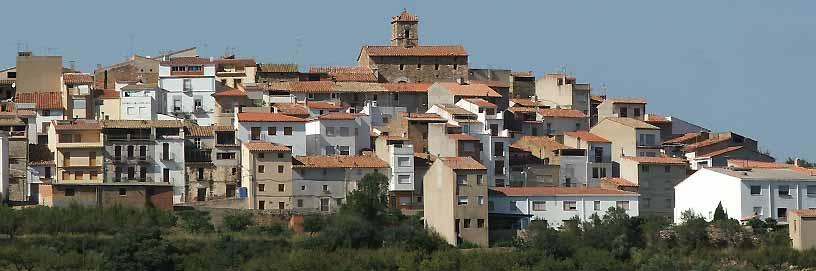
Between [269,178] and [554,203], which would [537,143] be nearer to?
[554,203]

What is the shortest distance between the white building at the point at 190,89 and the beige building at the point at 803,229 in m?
19.9

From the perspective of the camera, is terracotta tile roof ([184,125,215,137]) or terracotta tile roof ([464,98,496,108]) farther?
terracotta tile roof ([464,98,496,108])

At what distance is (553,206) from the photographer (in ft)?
226

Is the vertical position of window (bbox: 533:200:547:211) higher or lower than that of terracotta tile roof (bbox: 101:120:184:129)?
lower

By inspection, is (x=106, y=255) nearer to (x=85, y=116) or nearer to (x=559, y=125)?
(x=85, y=116)

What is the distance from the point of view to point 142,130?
70000 millimetres

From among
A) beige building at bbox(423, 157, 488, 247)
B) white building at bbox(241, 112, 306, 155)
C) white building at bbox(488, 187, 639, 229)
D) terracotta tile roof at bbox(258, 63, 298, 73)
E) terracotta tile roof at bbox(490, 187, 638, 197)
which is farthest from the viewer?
terracotta tile roof at bbox(258, 63, 298, 73)

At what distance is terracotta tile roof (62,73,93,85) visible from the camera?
7588cm

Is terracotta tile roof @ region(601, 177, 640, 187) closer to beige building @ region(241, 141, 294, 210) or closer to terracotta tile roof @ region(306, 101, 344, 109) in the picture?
terracotta tile roof @ region(306, 101, 344, 109)

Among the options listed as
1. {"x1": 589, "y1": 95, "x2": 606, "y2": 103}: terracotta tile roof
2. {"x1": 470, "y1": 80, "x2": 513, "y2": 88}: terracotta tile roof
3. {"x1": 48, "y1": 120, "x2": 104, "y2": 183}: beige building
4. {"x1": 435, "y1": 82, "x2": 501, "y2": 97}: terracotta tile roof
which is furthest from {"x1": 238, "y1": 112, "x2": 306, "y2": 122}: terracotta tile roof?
{"x1": 589, "y1": 95, "x2": 606, "y2": 103}: terracotta tile roof

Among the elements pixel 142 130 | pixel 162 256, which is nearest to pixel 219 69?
pixel 142 130

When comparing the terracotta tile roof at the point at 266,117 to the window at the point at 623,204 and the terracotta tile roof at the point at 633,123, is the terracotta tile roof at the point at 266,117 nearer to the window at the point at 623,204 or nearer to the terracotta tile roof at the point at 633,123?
the window at the point at 623,204

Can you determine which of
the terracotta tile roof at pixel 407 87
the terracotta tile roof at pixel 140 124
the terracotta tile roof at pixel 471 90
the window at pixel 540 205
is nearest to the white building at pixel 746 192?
→ the window at pixel 540 205

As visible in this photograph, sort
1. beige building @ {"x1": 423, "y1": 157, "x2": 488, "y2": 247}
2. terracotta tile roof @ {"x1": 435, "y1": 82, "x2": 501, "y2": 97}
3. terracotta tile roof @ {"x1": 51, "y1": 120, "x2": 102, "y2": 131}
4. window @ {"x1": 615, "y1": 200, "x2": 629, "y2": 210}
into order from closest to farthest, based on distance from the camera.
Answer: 1. beige building @ {"x1": 423, "y1": 157, "x2": 488, "y2": 247}
2. window @ {"x1": 615, "y1": 200, "x2": 629, "y2": 210}
3. terracotta tile roof @ {"x1": 51, "y1": 120, "x2": 102, "y2": 131}
4. terracotta tile roof @ {"x1": 435, "y1": 82, "x2": 501, "y2": 97}
